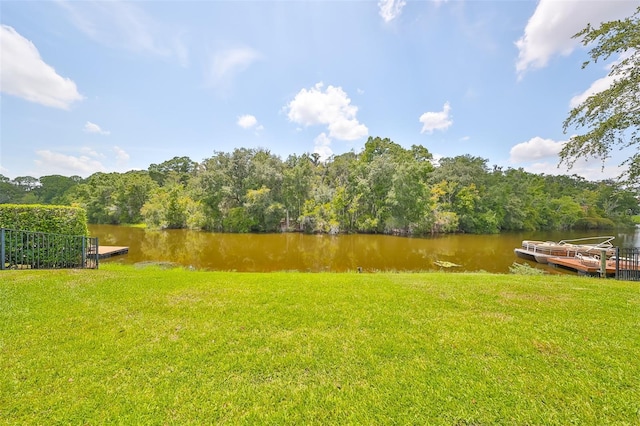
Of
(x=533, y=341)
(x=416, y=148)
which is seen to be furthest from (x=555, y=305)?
(x=416, y=148)

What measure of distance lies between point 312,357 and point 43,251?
8.95 m

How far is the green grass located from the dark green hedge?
14.1ft

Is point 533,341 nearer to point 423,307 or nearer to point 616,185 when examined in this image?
point 423,307

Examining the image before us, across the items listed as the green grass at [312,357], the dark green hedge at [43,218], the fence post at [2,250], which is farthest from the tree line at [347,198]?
the green grass at [312,357]

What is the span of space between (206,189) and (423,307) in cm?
2886

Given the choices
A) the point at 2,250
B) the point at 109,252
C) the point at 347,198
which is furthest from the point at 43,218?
the point at 347,198

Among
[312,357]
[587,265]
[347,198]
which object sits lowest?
[587,265]

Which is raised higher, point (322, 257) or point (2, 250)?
point (2, 250)

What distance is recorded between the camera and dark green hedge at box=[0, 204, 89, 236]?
7.57 metres

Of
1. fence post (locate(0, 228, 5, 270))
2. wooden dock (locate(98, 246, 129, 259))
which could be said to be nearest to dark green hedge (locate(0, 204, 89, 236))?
fence post (locate(0, 228, 5, 270))

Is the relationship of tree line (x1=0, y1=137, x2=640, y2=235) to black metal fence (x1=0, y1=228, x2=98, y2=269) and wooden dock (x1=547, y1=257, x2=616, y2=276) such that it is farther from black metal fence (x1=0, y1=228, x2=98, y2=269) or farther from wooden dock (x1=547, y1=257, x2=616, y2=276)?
black metal fence (x1=0, y1=228, x2=98, y2=269)

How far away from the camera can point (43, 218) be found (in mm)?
8109

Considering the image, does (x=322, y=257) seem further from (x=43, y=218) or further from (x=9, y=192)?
(x=9, y=192)

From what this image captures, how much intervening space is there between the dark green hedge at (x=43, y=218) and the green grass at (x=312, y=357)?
14.1 ft
